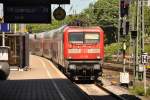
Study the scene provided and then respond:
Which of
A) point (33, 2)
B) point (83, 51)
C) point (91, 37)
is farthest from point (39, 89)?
point (91, 37)

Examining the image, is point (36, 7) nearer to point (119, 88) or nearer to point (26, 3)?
point (26, 3)

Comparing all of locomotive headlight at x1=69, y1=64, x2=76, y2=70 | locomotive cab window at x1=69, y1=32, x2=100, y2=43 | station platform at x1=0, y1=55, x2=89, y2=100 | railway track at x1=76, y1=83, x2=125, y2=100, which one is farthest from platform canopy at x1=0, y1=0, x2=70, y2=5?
locomotive cab window at x1=69, y1=32, x2=100, y2=43

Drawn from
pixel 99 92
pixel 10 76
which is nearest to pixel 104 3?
pixel 10 76

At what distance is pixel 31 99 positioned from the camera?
2214cm

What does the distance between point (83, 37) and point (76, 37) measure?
1.36 ft

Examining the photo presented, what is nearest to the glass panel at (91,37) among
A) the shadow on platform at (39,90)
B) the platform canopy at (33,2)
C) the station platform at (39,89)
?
the station platform at (39,89)

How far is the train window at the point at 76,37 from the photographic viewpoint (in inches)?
1297

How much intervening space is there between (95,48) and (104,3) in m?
78.8

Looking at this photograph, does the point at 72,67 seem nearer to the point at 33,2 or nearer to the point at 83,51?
the point at 83,51

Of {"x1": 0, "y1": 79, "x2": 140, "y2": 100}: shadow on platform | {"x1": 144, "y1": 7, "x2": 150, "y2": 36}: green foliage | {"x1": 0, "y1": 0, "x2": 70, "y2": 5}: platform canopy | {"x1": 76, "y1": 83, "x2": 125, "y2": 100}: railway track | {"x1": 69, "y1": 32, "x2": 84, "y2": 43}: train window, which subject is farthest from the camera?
{"x1": 144, "y1": 7, "x2": 150, "y2": 36}: green foliage

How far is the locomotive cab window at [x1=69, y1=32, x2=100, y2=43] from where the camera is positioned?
3297cm

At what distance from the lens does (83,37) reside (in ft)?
109

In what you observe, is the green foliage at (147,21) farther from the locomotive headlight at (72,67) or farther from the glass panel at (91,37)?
the locomotive headlight at (72,67)

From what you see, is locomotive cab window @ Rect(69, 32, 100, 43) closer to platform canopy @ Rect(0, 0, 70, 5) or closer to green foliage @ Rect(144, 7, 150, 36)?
platform canopy @ Rect(0, 0, 70, 5)
